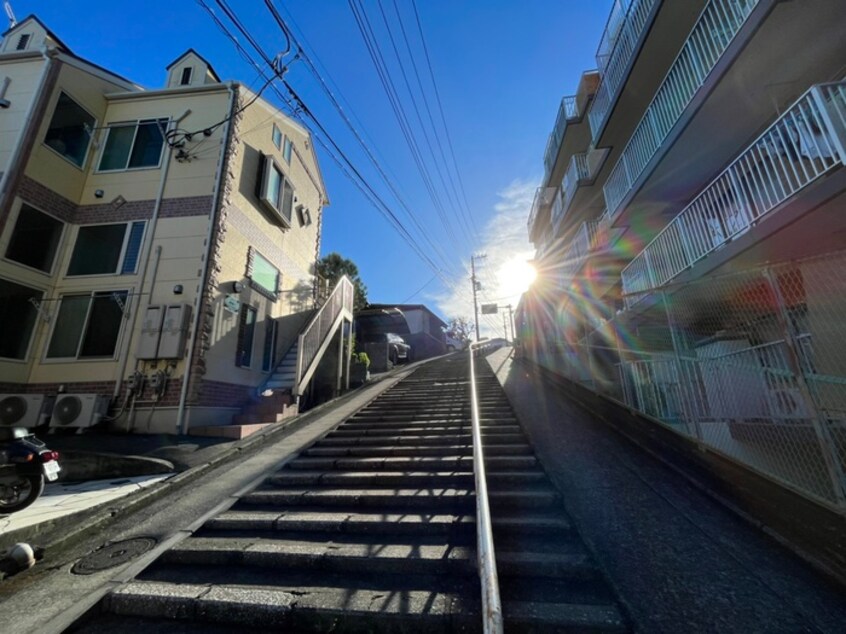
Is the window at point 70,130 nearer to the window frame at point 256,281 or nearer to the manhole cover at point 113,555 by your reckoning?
the window frame at point 256,281

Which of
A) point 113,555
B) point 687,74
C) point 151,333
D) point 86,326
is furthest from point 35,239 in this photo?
point 687,74

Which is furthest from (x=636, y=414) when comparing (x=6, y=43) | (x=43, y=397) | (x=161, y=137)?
(x=6, y=43)

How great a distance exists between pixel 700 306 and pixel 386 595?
7236 mm

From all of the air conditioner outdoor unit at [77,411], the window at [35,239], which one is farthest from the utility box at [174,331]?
the window at [35,239]

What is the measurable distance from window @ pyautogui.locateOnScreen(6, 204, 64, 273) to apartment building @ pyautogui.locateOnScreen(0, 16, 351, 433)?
3 cm

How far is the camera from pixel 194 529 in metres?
Answer: 3.56

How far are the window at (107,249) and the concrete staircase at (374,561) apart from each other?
23.4 feet

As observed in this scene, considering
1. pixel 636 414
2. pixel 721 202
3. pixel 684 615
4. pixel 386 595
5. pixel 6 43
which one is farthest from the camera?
pixel 6 43

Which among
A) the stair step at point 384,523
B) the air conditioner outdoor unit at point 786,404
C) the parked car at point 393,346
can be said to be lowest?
the stair step at point 384,523

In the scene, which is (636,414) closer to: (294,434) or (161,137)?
(294,434)

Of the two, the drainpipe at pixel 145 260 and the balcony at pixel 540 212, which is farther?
the balcony at pixel 540 212

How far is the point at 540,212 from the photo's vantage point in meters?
19.7

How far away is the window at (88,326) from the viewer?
306 inches

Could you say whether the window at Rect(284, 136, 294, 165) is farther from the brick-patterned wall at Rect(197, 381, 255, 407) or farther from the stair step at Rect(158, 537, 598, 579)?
the stair step at Rect(158, 537, 598, 579)
